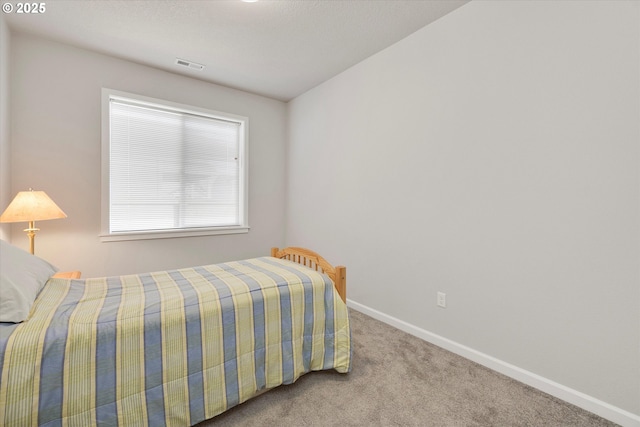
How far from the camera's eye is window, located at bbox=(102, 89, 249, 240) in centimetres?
291

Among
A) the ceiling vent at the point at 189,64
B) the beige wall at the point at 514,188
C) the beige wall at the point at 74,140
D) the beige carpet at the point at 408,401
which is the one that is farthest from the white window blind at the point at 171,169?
the beige carpet at the point at 408,401

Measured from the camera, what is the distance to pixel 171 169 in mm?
3254

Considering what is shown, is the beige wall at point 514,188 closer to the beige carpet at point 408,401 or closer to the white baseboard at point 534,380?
the white baseboard at point 534,380

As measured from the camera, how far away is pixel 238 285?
5.38ft

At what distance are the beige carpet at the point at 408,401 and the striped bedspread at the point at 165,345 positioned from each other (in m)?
0.10

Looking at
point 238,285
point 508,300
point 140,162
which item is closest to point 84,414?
point 238,285

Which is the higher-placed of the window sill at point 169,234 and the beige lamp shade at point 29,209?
the beige lamp shade at point 29,209

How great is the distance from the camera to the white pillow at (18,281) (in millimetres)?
1128

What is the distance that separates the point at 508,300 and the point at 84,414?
2.29m

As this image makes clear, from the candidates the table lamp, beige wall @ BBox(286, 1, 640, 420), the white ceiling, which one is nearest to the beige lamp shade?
the table lamp

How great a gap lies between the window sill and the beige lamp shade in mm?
727

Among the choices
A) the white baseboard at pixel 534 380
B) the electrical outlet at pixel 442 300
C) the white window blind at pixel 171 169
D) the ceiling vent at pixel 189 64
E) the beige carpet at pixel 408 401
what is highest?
the ceiling vent at pixel 189 64

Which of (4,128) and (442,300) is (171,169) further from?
(442,300)

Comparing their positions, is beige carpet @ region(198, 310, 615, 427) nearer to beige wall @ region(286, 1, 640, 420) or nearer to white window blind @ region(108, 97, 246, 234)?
beige wall @ region(286, 1, 640, 420)
